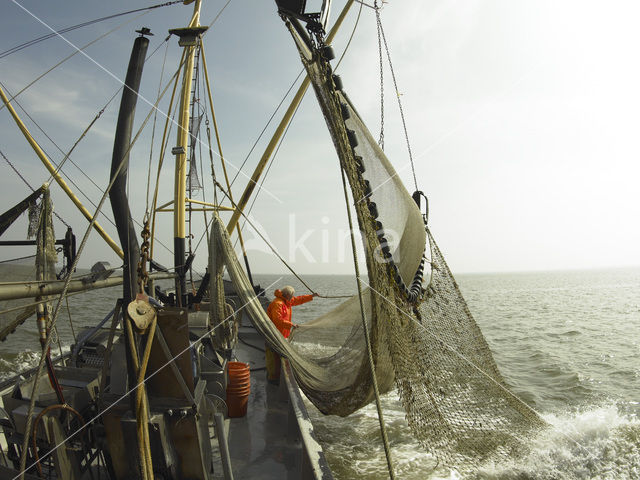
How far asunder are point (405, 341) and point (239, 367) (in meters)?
2.39

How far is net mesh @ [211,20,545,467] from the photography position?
3.34m

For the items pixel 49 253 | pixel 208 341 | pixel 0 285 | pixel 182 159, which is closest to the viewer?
pixel 0 285

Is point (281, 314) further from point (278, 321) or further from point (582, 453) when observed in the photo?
point (582, 453)

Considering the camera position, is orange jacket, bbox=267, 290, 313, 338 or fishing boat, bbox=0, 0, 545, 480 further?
orange jacket, bbox=267, 290, 313, 338

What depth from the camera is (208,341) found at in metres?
5.37

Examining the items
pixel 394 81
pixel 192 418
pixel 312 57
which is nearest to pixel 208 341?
pixel 192 418

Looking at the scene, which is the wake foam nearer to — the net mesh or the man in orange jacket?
the net mesh

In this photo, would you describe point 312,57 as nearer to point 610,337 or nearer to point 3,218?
point 3,218

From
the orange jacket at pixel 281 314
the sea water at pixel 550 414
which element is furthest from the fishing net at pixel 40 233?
the sea water at pixel 550 414

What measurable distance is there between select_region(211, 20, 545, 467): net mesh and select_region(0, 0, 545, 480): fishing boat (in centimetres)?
2

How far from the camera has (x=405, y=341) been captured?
3.46 m

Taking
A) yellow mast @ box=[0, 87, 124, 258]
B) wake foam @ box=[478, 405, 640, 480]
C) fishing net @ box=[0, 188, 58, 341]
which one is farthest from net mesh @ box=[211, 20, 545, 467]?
yellow mast @ box=[0, 87, 124, 258]

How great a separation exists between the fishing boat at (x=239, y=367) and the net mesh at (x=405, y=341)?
0.06 feet

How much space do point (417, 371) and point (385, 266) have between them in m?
Answer: 1.03
